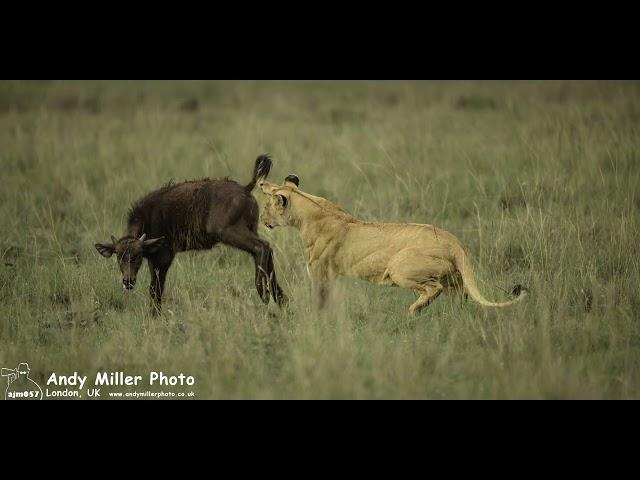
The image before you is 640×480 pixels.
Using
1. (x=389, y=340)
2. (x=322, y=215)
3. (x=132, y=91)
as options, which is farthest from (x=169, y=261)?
(x=132, y=91)

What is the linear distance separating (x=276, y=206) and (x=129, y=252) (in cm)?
139

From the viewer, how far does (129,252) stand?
9391 millimetres

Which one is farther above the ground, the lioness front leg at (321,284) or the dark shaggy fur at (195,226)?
the dark shaggy fur at (195,226)

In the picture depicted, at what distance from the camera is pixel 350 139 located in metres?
15.4

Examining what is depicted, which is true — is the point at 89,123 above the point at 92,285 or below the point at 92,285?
above

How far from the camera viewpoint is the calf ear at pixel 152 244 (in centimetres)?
945

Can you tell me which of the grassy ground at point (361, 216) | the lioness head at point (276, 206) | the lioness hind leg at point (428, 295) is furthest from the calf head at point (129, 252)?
the lioness hind leg at point (428, 295)

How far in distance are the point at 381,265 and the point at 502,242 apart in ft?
6.47

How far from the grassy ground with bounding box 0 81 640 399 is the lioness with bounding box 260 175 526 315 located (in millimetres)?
220

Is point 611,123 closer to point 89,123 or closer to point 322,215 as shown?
point 322,215

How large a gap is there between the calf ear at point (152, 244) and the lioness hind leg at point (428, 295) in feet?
7.93

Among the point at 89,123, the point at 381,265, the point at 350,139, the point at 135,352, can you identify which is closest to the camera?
the point at 135,352

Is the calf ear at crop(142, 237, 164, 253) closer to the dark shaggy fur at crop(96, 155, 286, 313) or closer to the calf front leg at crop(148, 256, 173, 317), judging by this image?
the dark shaggy fur at crop(96, 155, 286, 313)

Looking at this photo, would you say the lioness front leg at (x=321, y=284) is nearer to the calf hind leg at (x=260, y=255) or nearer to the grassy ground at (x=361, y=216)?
the grassy ground at (x=361, y=216)
